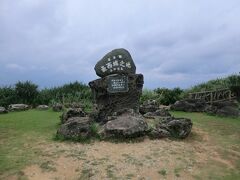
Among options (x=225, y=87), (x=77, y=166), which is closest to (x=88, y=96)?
(x=225, y=87)

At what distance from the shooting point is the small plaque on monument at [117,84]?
37.6ft

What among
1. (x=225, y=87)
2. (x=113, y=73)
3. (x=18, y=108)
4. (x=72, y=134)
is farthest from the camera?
(x=225, y=87)

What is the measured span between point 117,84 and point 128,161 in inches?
160

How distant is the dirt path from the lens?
729cm

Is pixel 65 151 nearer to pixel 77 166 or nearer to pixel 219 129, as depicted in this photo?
pixel 77 166

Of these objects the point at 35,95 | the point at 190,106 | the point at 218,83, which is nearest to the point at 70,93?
the point at 35,95

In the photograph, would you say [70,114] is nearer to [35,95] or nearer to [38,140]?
[38,140]

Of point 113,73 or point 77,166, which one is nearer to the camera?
point 77,166

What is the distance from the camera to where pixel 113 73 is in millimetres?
11641

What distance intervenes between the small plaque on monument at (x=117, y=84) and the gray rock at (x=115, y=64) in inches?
8.5

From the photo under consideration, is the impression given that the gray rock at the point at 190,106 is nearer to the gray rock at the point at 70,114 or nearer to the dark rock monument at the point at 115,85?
the dark rock monument at the point at 115,85

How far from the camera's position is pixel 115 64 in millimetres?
11641

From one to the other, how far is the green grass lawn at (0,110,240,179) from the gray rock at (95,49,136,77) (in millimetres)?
2519

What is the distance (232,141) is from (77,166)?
16.3 ft
